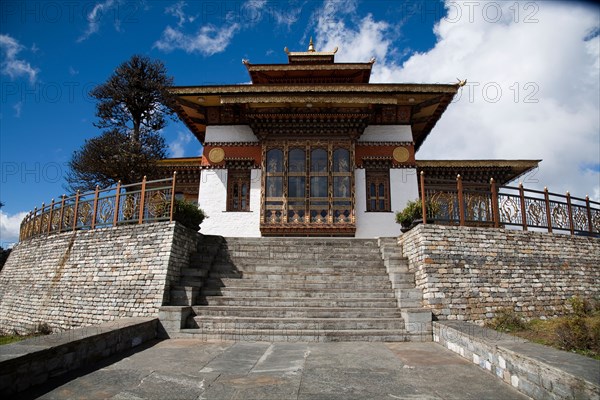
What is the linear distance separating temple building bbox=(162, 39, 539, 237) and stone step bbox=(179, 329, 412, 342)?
6679mm

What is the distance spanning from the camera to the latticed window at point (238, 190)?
15242 millimetres

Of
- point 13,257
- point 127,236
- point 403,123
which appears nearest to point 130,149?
point 13,257

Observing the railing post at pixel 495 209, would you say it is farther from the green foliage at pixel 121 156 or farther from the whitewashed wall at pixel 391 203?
the green foliage at pixel 121 156

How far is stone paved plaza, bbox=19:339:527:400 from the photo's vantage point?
177 inches

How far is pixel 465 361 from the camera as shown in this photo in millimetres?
6008

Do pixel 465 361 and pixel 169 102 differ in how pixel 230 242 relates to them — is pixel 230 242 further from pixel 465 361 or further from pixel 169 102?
pixel 169 102

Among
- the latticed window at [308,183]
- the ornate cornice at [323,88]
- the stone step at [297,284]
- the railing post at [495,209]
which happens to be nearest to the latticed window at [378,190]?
the latticed window at [308,183]

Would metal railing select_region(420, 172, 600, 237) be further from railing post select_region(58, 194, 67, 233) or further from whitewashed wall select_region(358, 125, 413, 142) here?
railing post select_region(58, 194, 67, 233)

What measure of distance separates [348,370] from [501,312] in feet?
16.3

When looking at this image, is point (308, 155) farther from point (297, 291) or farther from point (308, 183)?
point (297, 291)

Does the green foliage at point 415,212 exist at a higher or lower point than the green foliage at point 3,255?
higher

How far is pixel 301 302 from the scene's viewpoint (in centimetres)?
858

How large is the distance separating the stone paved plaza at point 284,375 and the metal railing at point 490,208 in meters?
4.32

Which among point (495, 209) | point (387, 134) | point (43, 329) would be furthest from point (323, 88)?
point (43, 329)
